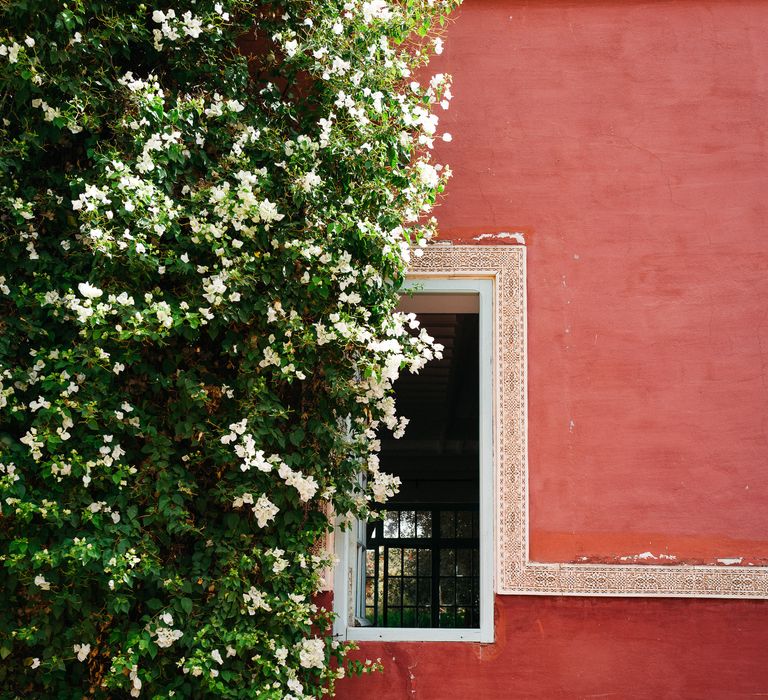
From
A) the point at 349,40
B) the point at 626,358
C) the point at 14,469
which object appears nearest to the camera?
the point at 14,469

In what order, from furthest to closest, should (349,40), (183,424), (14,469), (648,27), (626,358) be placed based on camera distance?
(648,27), (626,358), (349,40), (183,424), (14,469)

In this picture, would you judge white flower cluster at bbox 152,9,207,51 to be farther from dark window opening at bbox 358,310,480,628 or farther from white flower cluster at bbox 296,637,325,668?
dark window opening at bbox 358,310,480,628

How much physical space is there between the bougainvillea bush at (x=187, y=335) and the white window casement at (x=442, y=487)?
0.44 meters

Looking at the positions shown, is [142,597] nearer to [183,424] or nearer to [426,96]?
[183,424]

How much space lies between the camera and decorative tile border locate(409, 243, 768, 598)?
3.83 meters

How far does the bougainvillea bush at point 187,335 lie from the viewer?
328cm

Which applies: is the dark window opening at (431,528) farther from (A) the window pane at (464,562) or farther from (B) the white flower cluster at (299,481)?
(B) the white flower cluster at (299,481)

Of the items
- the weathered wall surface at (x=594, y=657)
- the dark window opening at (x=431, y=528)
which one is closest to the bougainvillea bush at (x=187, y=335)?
the weathered wall surface at (x=594, y=657)

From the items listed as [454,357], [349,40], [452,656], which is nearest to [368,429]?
[452,656]

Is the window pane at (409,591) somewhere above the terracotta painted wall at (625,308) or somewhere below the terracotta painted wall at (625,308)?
below

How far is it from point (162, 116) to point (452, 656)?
2355 mm

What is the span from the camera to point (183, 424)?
347 cm

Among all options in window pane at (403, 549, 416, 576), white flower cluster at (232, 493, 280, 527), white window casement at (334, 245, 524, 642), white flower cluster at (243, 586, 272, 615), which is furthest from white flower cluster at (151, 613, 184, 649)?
window pane at (403, 549, 416, 576)

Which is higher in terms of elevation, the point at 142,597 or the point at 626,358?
the point at 626,358
